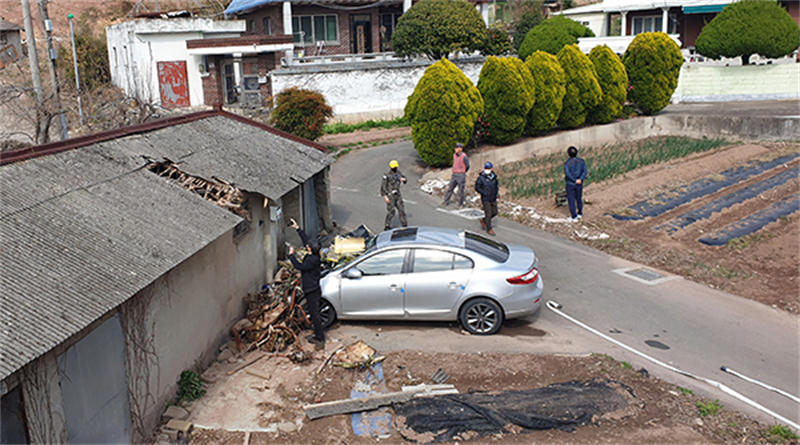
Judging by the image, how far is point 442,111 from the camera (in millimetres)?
21297

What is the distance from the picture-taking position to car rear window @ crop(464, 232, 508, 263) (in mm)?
10875

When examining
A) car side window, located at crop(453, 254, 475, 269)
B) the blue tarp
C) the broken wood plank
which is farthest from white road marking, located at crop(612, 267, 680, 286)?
the blue tarp

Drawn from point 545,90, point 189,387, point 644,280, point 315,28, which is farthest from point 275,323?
point 315,28

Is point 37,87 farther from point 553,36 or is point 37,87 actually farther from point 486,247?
point 553,36

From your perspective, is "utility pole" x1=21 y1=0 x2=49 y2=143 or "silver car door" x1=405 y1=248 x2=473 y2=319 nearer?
"silver car door" x1=405 y1=248 x2=473 y2=319

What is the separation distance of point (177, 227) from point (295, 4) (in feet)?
104

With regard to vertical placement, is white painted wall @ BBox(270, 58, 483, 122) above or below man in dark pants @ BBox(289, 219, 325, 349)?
above

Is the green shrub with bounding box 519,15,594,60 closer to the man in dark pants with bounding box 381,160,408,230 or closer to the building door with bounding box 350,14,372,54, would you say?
the building door with bounding box 350,14,372,54

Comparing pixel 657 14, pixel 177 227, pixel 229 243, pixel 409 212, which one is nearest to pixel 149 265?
pixel 177 227

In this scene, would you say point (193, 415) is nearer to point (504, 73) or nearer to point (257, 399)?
point (257, 399)

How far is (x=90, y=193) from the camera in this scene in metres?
8.07

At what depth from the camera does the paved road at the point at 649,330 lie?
9508 millimetres

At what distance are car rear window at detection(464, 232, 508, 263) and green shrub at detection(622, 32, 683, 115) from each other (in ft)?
63.5

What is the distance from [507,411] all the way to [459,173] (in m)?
10.7
